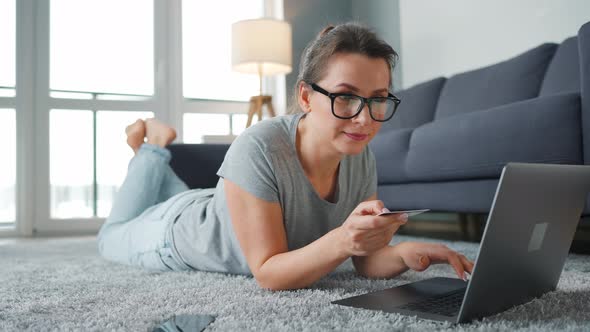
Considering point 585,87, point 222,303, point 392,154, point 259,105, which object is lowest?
point 222,303

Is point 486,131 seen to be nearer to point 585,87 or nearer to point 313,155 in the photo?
point 585,87

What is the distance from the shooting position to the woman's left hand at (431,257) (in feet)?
3.12

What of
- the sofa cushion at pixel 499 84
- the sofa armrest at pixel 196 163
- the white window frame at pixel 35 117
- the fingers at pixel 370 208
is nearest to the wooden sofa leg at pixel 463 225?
the sofa cushion at pixel 499 84

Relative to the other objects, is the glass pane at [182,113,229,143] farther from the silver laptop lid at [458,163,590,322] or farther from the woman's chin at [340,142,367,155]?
the silver laptop lid at [458,163,590,322]

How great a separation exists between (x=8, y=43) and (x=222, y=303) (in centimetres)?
349

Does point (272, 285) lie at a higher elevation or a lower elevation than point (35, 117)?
lower

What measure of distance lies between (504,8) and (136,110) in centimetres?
269

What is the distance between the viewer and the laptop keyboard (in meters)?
0.83

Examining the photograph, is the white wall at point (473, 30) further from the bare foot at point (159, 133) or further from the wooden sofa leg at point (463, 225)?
the bare foot at point (159, 133)

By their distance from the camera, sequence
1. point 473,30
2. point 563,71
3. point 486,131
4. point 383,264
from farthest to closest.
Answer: point 473,30 < point 563,71 < point 486,131 < point 383,264

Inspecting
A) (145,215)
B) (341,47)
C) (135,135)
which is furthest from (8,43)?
(341,47)

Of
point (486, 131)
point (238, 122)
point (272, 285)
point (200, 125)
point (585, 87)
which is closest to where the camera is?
point (272, 285)

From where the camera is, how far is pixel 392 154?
2.44 metres

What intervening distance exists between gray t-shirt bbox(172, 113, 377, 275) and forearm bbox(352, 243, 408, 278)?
0.12 m
